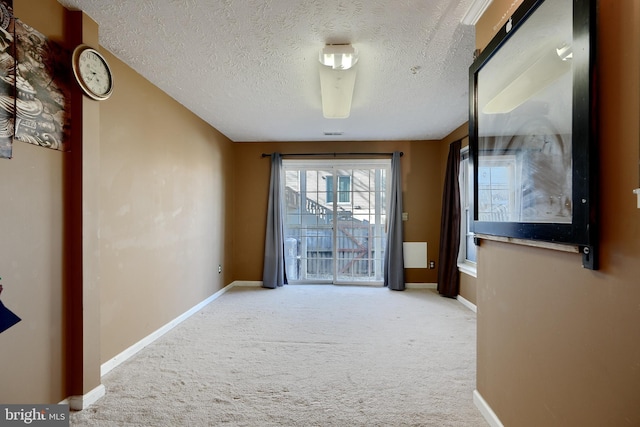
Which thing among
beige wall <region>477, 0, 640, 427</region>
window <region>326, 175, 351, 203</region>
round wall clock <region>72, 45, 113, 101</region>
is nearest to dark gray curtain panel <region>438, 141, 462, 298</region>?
window <region>326, 175, 351, 203</region>

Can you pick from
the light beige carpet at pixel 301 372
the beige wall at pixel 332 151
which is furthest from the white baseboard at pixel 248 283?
the light beige carpet at pixel 301 372

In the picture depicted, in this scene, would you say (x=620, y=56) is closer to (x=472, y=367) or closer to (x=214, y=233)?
(x=472, y=367)

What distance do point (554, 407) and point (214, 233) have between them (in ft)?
12.7

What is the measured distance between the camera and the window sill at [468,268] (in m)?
3.60

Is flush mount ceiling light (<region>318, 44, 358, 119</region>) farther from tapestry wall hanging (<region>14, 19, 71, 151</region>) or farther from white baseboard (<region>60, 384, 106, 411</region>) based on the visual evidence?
white baseboard (<region>60, 384, 106, 411</region>)

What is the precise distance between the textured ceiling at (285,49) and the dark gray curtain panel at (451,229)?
0.77m

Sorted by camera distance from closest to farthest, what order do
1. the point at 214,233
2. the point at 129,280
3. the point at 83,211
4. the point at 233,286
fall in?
1. the point at 83,211
2. the point at 129,280
3. the point at 214,233
4. the point at 233,286

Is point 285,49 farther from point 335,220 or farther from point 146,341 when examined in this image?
point 335,220

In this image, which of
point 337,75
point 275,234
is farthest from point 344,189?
point 337,75

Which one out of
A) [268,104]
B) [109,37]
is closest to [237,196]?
[268,104]

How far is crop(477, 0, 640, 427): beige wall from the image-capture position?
2.72 ft

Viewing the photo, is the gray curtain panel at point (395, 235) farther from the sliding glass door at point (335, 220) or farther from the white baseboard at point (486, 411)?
the white baseboard at point (486, 411)

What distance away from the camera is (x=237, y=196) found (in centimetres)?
488

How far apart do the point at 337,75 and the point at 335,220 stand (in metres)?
2.88
